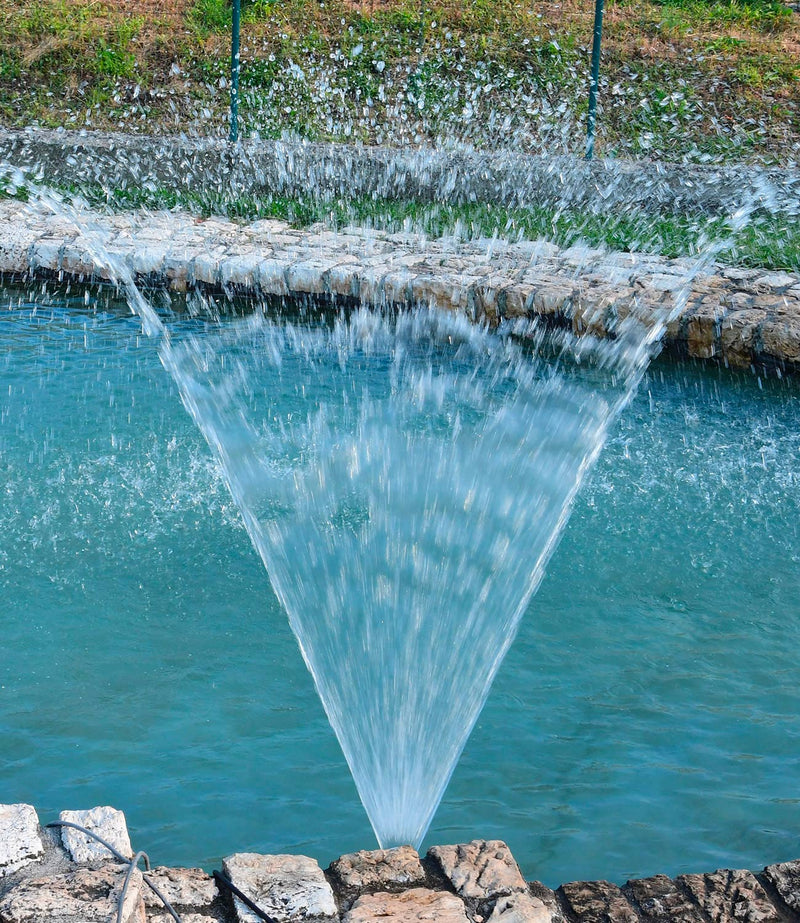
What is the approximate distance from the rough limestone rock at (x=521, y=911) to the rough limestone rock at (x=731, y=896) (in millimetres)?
389

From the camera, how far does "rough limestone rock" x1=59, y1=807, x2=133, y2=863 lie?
2.56 meters

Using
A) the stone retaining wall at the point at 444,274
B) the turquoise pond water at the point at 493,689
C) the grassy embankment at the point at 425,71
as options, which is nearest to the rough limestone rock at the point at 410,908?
the turquoise pond water at the point at 493,689

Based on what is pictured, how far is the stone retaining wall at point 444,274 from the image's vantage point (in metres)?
6.81

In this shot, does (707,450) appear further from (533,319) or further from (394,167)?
(394,167)

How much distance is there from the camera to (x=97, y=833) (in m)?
2.61

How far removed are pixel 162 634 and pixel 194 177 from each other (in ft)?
23.7

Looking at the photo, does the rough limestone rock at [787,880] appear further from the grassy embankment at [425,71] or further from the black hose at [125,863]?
the grassy embankment at [425,71]

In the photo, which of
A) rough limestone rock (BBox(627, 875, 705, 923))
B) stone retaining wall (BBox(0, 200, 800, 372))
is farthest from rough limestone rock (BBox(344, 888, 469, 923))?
stone retaining wall (BBox(0, 200, 800, 372))

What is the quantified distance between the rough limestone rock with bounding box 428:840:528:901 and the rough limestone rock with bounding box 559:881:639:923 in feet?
0.49

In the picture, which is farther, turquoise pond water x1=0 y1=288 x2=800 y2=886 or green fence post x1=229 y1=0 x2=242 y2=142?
green fence post x1=229 y1=0 x2=242 y2=142

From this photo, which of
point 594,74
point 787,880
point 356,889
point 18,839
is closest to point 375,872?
point 356,889

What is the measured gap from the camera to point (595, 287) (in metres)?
7.21

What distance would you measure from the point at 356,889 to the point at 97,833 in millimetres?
669

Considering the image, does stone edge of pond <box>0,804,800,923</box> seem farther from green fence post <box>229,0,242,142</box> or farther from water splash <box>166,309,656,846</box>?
green fence post <box>229,0,242,142</box>
